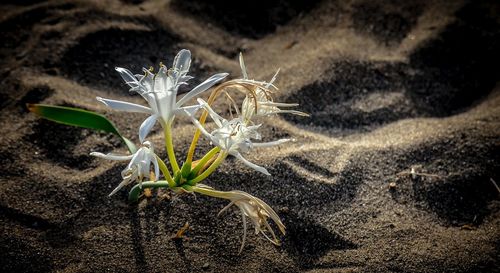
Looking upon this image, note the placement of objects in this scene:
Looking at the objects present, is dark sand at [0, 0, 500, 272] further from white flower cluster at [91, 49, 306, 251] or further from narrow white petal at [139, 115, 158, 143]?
narrow white petal at [139, 115, 158, 143]

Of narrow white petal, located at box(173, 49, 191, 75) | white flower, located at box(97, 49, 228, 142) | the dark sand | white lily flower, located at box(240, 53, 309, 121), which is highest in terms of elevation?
narrow white petal, located at box(173, 49, 191, 75)

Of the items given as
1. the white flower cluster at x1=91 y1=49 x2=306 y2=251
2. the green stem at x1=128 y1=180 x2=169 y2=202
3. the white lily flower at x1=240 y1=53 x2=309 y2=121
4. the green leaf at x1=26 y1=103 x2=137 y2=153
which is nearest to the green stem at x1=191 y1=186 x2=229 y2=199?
the white flower cluster at x1=91 y1=49 x2=306 y2=251

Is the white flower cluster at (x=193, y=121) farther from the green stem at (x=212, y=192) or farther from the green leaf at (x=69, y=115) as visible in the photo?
the green leaf at (x=69, y=115)

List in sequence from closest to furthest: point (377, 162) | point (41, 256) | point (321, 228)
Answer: point (41, 256) < point (321, 228) < point (377, 162)

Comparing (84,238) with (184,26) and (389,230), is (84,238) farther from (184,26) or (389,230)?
(184,26)

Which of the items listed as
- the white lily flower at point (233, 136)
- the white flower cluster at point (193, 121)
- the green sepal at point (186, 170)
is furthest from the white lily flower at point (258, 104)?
the green sepal at point (186, 170)

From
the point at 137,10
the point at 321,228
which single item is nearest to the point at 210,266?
the point at 321,228

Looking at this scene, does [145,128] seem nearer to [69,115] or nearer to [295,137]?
[69,115]

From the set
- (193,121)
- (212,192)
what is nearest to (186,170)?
(212,192)
